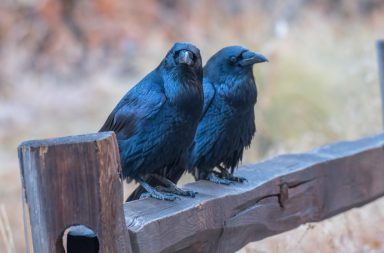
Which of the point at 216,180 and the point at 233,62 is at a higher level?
the point at 233,62

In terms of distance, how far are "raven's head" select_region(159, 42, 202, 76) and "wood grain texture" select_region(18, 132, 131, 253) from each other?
2.38 ft

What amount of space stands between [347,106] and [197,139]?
3748 millimetres

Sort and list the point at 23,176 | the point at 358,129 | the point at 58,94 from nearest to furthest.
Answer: the point at 23,176, the point at 358,129, the point at 58,94

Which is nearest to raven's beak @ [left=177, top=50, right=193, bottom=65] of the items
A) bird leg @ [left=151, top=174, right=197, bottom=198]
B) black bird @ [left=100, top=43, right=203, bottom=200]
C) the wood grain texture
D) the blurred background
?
black bird @ [left=100, top=43, right=203, bottom=200]

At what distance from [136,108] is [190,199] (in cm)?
45

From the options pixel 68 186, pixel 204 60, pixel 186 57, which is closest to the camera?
pixel 68 186

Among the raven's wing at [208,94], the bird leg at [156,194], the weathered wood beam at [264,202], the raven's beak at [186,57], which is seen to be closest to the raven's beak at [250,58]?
the raven's wing at [208,94]

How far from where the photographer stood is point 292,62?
24.8ft

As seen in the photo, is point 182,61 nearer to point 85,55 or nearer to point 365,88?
point 365,88

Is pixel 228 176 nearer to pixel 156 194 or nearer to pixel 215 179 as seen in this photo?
pixel 215 179

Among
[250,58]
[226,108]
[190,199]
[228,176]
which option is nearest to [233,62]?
[250,58]

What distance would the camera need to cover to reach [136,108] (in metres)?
2.71

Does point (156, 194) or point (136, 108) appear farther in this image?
point (136, 108)

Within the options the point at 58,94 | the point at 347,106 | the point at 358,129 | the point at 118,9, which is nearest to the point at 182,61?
the point at 358,129
